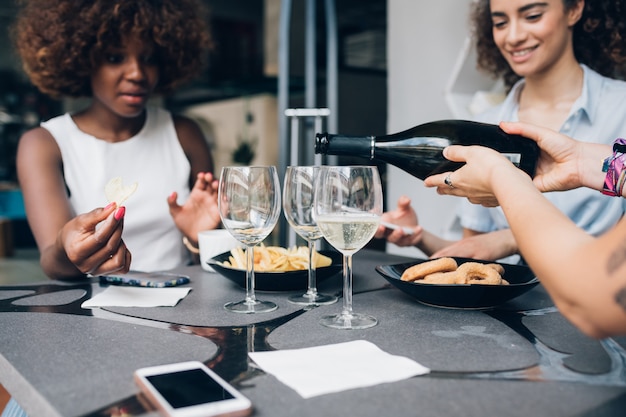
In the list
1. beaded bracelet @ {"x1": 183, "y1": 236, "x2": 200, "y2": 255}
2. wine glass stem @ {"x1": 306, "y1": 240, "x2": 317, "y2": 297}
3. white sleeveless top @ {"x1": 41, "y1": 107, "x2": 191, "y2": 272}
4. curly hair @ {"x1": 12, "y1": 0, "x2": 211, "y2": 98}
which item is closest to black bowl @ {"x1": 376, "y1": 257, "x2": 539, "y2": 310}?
wine glass stem @ {"x1": 306, "y1": 240, "x2": 317, "y2": 297}

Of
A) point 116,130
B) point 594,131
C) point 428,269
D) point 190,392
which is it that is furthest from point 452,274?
point 116,130

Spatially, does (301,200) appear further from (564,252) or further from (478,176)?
(564,252)

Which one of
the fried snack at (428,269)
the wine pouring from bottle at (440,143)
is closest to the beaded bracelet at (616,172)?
the wine pouring from bottle at (440,143)

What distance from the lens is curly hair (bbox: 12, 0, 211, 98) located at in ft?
5.62

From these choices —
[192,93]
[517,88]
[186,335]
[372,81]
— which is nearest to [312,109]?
[517,88]

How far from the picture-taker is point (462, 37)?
2.59 m

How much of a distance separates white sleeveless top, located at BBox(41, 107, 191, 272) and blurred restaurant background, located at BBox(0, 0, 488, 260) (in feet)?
1.68

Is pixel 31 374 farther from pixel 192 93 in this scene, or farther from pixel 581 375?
pixel 192 93

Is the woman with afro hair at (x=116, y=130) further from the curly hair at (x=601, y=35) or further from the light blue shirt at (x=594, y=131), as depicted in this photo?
the curly hair at (x=601, y=35)

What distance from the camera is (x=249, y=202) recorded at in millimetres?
928

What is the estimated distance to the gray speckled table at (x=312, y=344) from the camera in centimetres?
57

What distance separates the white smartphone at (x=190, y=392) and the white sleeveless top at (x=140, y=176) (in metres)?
1.18

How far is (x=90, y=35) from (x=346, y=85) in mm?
1818

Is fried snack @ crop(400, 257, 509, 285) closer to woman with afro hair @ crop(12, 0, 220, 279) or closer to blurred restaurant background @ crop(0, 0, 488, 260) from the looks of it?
woman with afro hair @ crop(12, 0, 220, 279)
